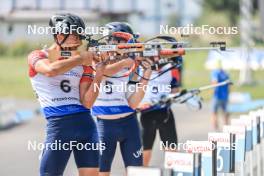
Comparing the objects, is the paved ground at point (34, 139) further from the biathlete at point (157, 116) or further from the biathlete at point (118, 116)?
the biathlete at point (118, 116)

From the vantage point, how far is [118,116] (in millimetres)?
9469

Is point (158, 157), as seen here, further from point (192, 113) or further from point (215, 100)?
point (192, 113)

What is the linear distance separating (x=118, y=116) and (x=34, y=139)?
30.2 ft

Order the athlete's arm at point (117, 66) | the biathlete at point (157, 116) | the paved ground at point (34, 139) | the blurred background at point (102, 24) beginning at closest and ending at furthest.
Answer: the athlete's arm at point (117, 66), the biathlete at point (157, 116), the paved ground at point (34, 139), the blurred background at point (102, 24)

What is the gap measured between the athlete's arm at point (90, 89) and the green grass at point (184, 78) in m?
20.2

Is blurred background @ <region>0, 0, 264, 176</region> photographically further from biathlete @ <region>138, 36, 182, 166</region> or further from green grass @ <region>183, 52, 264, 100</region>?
biathlete @ <region>138, 36, 182, 166</region>

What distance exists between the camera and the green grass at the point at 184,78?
31.0 meters

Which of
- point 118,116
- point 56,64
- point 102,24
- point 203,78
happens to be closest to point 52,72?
point 56,64

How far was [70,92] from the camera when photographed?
7.83 metres

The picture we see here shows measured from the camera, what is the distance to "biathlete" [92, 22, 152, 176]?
368 inches

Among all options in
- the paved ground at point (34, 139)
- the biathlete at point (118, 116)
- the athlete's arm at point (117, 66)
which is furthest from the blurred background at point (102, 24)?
the biathlete at point (118, 116)

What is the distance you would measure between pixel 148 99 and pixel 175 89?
24.1 inches

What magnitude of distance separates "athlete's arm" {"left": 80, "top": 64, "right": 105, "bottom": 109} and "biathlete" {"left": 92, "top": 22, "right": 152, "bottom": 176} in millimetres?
1433

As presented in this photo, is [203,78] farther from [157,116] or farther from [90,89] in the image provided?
[90,89]
